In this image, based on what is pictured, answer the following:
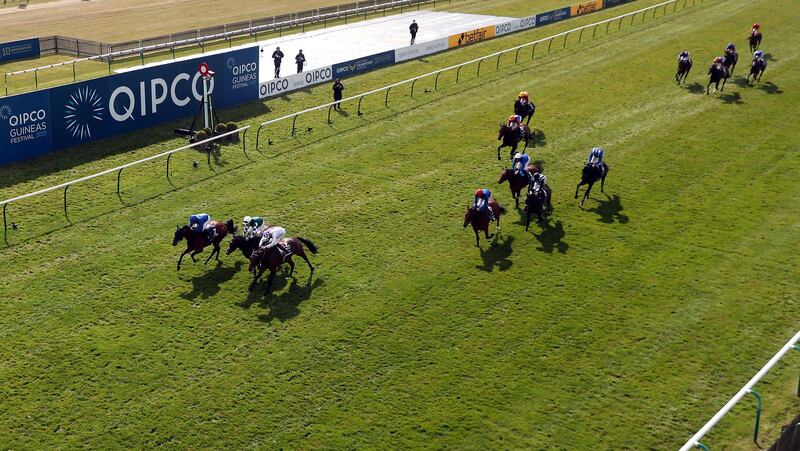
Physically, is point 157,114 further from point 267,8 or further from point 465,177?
point 267,8

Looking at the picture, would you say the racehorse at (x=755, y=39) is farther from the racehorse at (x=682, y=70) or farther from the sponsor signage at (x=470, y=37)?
the sponsor signage at (x=470, y=37)

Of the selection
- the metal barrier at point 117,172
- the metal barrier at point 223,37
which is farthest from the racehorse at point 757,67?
the metal barrier at point 223,37

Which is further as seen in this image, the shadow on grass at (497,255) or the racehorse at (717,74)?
the racehorse at (717,74)

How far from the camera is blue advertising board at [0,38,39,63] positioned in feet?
165

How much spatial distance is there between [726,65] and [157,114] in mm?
26880

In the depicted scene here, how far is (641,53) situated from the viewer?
4781 cm

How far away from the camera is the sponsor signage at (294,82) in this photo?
129ft

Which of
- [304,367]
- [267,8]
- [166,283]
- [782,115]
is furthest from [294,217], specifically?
[267,8]

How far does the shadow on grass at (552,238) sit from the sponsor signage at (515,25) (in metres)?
29.5

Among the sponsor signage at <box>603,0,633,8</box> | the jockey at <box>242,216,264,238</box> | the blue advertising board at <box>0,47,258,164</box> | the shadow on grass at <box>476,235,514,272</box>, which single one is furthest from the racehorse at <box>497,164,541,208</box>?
the sponsor signage at <box>603,0,633,8</box>

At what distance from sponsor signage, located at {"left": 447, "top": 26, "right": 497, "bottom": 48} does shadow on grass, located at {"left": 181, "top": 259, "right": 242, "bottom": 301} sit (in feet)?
99.0

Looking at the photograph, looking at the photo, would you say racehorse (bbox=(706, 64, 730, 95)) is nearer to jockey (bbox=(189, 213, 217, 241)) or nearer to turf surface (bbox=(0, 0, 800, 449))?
turf surface (bbox=(0, 0, 800, 449))

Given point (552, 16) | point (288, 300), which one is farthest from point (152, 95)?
point (552, 16)

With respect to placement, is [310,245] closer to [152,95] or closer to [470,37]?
[152,95]
